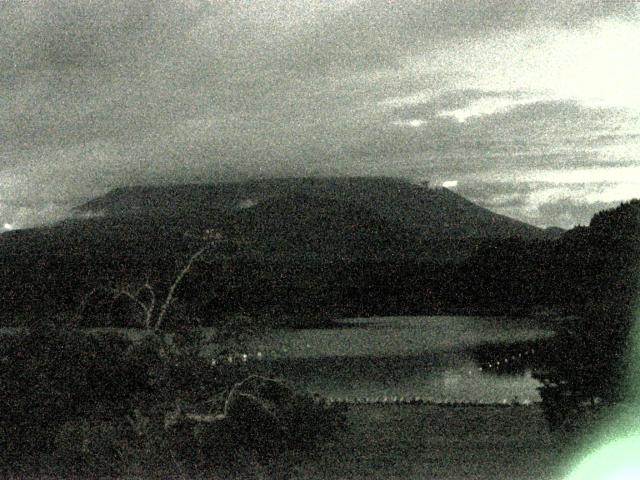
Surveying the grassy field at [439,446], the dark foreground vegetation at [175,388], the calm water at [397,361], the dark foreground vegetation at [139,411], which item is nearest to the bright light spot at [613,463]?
the grassy field at [439,446]

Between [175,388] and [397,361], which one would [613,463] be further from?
[397,361]

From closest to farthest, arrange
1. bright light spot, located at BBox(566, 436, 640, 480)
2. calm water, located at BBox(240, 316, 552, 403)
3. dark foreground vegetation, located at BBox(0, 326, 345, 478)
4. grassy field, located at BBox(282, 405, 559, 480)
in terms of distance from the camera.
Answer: bright light spot, located at BBox(566, 436, 640, 480) < dark foreground vegetation, located at BBox(0, 326, 345, 478) < grassy field, located at BBox(282, 405, 559, 480) < calm water, located at BBox(240, 316, 552, 403)

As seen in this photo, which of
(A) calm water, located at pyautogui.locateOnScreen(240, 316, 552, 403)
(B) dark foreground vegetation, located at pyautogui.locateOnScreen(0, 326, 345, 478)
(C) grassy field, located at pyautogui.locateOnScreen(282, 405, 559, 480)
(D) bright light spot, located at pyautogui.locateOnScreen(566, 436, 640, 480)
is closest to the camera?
(D) bright light spot, located at pyautogui.locateOnScreen(566, 436, 640, 480)

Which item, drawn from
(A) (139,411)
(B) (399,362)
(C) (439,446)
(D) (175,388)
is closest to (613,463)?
(C) (439,446)

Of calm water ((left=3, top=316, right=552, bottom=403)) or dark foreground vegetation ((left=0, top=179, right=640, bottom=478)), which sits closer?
dark foreground vegetation ((left=0, top=179, right=640, bottom=478))

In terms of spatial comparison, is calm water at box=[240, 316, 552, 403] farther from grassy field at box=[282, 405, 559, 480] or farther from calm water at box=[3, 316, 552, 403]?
grassy field at box=[282, 405, 559, 480]

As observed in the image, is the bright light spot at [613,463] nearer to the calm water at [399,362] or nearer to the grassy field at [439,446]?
the grassy field at [439,446]

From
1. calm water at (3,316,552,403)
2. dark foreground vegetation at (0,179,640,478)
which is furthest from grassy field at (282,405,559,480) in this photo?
calm water at (3,316,552,403)

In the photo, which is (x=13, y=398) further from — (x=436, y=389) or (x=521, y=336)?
(x=521, y=336)
